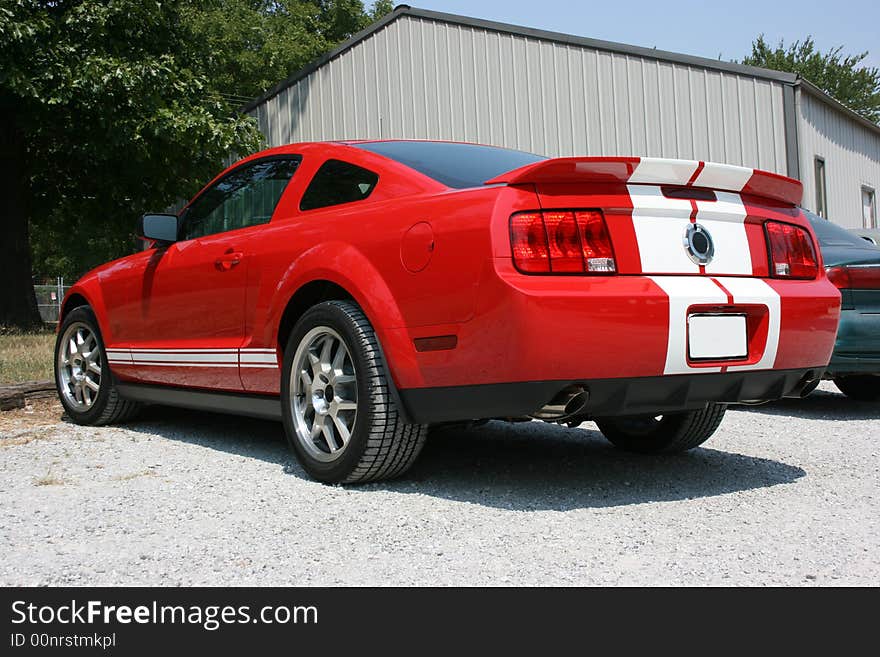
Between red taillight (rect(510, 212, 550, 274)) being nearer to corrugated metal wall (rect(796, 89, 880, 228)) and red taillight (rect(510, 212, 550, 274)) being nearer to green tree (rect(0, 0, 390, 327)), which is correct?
corrugated metal wall (rect(796, 89, 880, 228))

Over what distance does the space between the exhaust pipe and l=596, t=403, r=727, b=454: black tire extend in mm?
1250

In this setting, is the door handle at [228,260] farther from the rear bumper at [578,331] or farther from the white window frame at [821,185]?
the white window frame at [821,185]

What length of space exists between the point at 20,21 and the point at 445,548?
14.2 m

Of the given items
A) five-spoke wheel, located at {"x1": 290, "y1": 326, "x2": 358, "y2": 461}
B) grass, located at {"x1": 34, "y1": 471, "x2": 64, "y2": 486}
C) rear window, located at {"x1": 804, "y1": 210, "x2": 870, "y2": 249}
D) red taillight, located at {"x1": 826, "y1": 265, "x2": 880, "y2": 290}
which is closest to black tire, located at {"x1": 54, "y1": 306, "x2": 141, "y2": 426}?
grass, located at {"x1": 34, "y1": 471, "x2": 64, "y2": 486}

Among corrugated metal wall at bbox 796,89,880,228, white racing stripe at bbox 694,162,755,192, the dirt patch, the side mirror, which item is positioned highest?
corrugated metal wall at bbox 796,89,880,228

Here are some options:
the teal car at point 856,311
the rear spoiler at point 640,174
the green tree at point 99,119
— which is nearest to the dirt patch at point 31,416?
the rear spoiler at point 640,174

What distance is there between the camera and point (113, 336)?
552 cm

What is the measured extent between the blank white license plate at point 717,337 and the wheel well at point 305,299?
1.36 metres

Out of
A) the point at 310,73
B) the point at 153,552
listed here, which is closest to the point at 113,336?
the point at 153,552

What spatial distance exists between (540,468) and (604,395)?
1.12 metres

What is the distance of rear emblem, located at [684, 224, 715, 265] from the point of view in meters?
3.38

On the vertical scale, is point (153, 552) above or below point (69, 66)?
below

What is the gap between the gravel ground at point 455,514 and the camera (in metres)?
2.70
